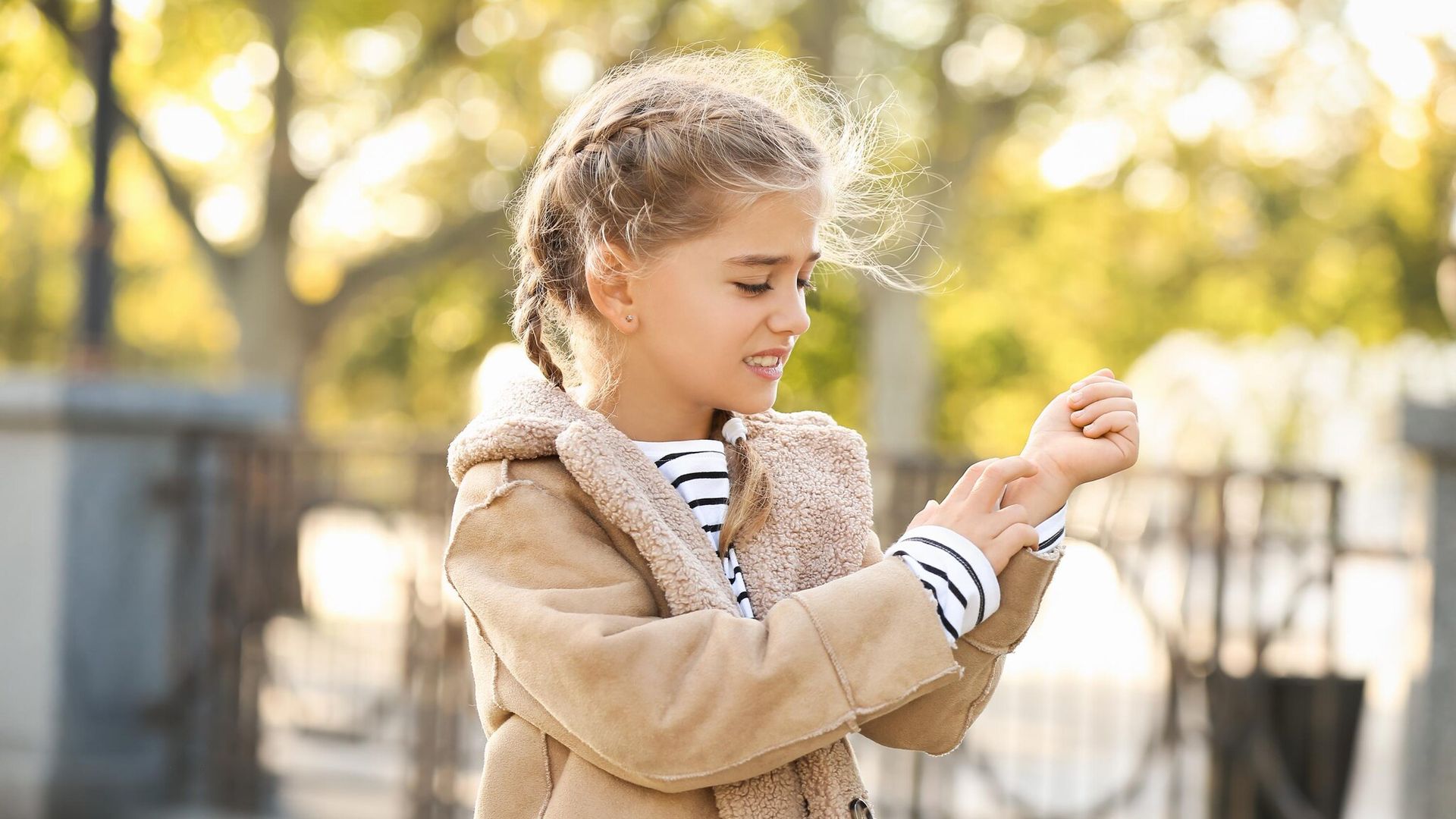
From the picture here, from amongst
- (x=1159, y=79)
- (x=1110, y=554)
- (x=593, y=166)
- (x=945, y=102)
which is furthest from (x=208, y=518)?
(x=1159, y=79)

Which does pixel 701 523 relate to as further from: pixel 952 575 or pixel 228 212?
pixel 228 212

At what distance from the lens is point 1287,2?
1134 cm

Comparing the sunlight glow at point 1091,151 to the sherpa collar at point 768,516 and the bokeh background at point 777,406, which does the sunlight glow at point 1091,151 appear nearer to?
the bokeh background at point 777,406

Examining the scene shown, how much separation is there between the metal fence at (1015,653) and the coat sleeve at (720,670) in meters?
3.06

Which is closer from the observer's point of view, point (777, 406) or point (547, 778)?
point (547, 778)

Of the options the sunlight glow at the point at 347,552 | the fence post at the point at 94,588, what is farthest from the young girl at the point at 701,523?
the fence post at the point at 94,588

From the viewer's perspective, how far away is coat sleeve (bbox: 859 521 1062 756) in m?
1.65

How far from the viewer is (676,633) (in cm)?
151

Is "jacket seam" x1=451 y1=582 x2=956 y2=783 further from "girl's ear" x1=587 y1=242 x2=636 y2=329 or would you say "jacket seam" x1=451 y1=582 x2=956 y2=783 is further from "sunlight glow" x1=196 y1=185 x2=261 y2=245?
"sunlight glow" x1=196 y1=185 x2=261 y2=245

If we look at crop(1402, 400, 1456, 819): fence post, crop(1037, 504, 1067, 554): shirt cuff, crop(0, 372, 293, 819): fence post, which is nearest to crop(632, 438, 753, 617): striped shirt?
crop(1037, 504, 1067, 554): shirt cuff

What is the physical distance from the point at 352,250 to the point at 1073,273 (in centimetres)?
1367

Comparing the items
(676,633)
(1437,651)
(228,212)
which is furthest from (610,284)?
(228,212)

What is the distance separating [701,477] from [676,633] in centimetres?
30

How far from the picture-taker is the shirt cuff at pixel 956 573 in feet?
5.13
